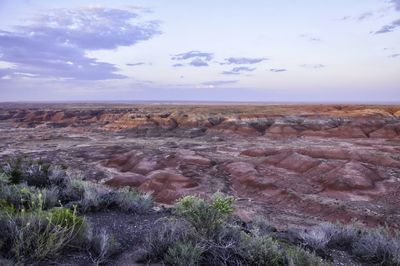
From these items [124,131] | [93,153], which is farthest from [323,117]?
[93,153]

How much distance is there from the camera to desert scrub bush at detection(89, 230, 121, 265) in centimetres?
482

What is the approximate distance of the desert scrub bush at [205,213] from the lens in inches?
217

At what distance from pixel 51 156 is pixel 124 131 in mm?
19926

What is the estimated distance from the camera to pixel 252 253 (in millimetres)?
5090

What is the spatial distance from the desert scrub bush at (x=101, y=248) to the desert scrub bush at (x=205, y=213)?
3.92 feet

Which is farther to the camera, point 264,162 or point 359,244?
point 264,162

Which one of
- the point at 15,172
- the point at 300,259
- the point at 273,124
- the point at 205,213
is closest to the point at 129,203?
the point at 205,213

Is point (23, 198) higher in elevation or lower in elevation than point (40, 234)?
lower

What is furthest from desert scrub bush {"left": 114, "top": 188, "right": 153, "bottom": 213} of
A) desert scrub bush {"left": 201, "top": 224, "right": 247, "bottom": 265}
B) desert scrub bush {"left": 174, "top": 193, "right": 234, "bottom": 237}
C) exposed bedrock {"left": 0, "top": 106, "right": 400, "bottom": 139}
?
exposed bedrock {"left": 0, "top": 106, "right": 400, "bottom": 139}

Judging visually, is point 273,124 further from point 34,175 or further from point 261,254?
point 261,254

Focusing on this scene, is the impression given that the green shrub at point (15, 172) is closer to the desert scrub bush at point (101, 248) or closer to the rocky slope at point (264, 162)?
the desert scrub bush at point (101, 248)

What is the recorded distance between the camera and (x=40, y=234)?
15.3 ft

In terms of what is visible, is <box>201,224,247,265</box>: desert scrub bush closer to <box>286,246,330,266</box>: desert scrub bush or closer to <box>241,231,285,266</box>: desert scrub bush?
<box>241,231,285,266</box>: desert scrub bush

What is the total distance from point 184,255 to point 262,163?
21.9 m
